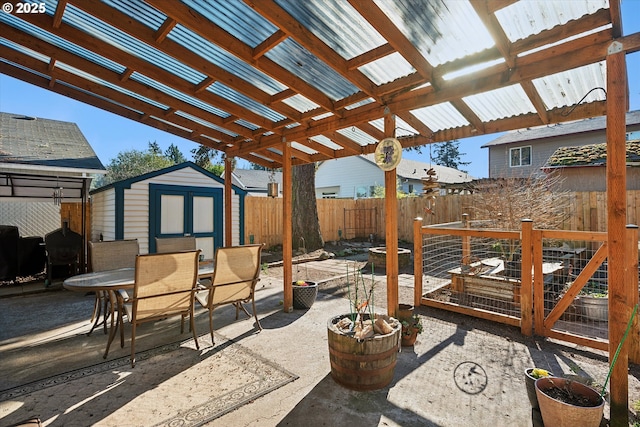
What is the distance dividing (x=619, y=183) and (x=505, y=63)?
48.5 inches

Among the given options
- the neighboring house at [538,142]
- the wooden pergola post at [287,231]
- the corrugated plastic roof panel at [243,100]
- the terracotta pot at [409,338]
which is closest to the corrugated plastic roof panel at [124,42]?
the corrugated plastic roof panel at [243,100]

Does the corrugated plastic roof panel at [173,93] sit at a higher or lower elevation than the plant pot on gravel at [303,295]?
higher

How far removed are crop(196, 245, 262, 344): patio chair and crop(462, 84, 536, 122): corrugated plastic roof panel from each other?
2.96 metres


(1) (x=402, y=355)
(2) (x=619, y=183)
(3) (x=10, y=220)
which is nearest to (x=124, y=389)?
(1) (x=402, y=355)

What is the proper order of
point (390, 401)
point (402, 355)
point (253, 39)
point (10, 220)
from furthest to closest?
point (10, 220), point (402, 355), point (253, 39), point (390, 401)

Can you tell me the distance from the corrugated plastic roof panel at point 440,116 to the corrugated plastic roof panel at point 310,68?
913 mm

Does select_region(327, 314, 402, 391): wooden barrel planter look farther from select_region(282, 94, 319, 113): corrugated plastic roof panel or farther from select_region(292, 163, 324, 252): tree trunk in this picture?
select_region(292, 163, 324, 252): tree trunk

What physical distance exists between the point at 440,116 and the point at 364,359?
9.58ft

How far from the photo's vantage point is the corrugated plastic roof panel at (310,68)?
A: 2.89 metres

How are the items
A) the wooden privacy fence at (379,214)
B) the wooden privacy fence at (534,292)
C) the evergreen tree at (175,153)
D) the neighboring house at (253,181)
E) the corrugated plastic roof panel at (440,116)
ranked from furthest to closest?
the evergreen tree at (175,153), the neighboring house at (253,181), the wooden privacy fence at (379,214), the corrugated plastic roof panel at (440,116), the wooden privacy fence at (534,292)

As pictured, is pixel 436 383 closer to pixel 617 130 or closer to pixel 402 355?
pixel 402 355

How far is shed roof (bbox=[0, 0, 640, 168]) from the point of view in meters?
2.24

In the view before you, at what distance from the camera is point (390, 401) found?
2.34m

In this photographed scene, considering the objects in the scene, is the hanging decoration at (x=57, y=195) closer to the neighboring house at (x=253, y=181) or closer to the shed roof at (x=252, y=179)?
the neighboring house at (x=253, y=181)
